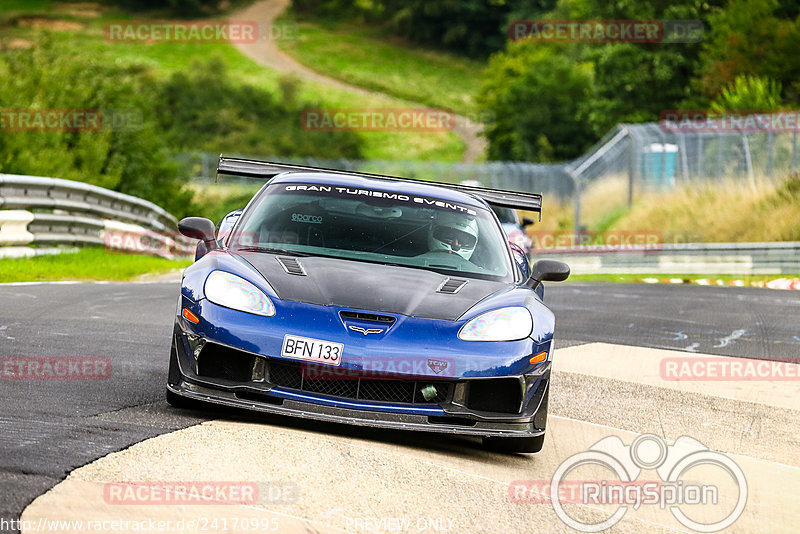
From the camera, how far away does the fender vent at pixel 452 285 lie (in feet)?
22.5

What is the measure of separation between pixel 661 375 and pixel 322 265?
13.8ft

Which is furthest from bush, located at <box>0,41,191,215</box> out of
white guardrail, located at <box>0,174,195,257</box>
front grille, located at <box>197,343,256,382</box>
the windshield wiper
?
front grille, located at <box>197,343,256,382</box>

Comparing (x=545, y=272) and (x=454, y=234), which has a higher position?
(x=454, y=234)

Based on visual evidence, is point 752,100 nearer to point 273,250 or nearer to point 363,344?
point 273,250

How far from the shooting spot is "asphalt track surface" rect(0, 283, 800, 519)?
5.58m

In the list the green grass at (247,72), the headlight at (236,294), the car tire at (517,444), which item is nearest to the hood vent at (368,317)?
the headlight at (236,294)

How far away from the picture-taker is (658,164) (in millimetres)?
33844

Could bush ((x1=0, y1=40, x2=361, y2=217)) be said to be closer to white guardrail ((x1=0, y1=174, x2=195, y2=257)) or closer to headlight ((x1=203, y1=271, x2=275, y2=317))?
white guardrail ((x1=0, y1=174, x2=195, y2=257))

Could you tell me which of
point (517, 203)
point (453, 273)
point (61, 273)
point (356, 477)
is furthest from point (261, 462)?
point (61, 273)

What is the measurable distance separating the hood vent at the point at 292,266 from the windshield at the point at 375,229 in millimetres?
246

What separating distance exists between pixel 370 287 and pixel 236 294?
2.31 feet

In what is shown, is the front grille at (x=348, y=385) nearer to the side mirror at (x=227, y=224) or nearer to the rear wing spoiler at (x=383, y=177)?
the side mirror at (x=227, y=224)

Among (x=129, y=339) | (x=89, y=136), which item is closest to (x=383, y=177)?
(x=129, y=339)

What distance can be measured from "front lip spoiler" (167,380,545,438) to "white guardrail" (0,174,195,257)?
9.97 metres
